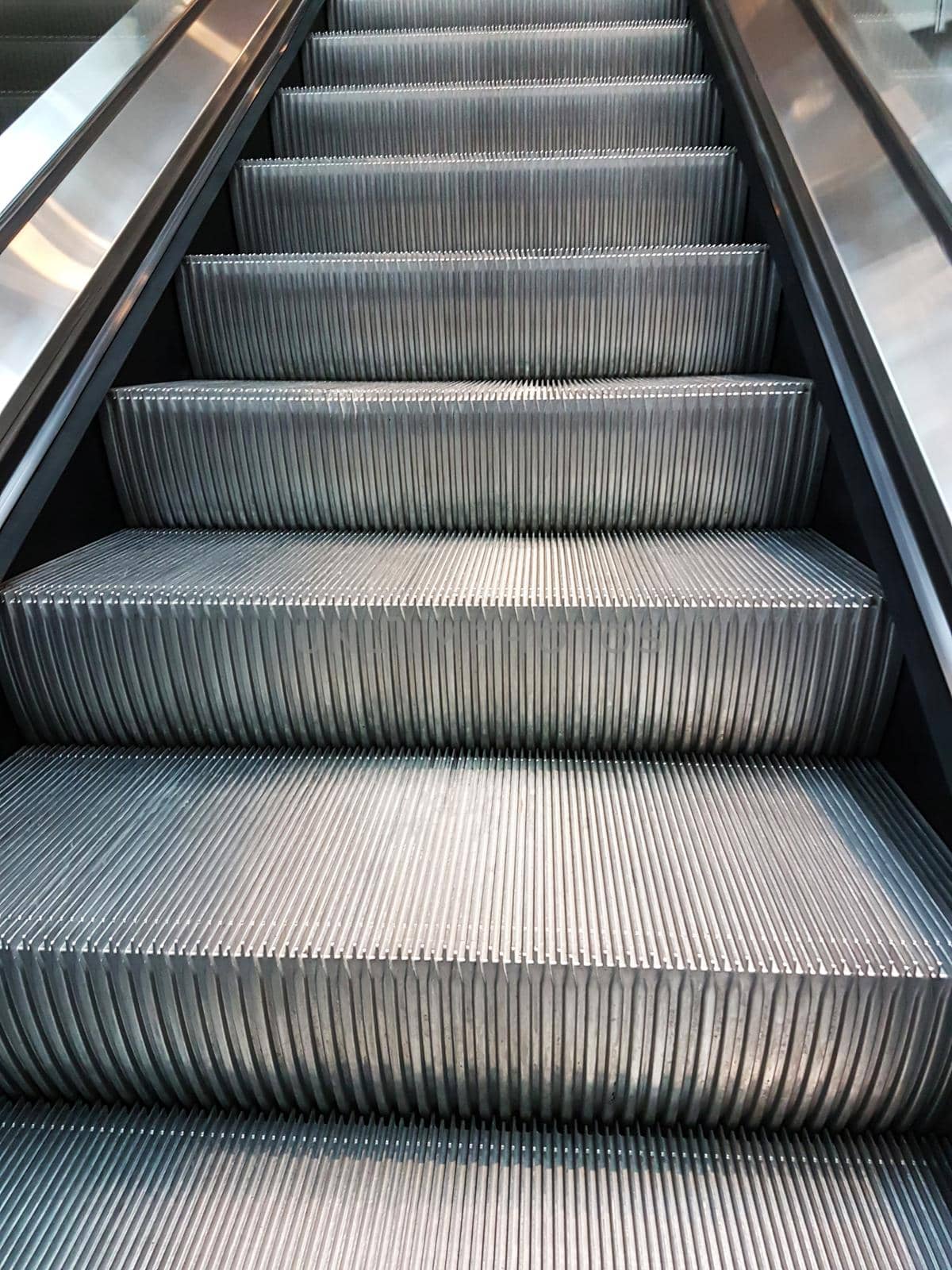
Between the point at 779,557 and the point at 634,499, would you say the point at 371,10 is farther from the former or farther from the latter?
the point at 779,557

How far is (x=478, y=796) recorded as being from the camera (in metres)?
0.87

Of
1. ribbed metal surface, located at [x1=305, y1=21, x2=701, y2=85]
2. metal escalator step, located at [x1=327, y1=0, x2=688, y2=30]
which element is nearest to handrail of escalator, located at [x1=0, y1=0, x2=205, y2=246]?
ribbed metal surface, located at [x1=305, y1=21, x2=701, y2=85]

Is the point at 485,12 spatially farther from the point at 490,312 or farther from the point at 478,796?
the point at 478,796

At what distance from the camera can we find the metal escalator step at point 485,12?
203cm

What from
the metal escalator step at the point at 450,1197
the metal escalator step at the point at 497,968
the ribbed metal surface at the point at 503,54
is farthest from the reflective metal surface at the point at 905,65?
the metal escalator step at the point at 450,1197

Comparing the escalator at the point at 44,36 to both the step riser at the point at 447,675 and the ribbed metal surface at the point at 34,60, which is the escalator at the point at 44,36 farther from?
the step riser at the point at 447,675

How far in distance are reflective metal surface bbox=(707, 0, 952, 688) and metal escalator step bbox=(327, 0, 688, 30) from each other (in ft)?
2.70

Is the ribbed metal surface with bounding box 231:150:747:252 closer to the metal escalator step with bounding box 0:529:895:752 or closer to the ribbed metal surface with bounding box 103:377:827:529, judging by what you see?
the ribbed metal surface with bounding box 103:377:827:529

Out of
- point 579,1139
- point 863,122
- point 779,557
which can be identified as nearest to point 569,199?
point 863,122

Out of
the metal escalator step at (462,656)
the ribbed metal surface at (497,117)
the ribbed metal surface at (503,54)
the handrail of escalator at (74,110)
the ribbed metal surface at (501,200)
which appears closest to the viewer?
the metal escalator step at (462,656)

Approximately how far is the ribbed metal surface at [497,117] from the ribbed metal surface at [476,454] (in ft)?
2.74

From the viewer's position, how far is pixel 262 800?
0.87m

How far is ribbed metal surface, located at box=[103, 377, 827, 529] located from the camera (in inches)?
42.5

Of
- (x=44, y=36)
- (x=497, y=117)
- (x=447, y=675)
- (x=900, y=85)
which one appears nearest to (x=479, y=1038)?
(x=447, y=675)
